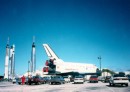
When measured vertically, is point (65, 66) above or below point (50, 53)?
below

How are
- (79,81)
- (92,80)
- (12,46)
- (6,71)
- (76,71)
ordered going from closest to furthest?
1. (79,81)
2. (92,80)
3. (76,71)
4. (6,71)
5. (12,46)

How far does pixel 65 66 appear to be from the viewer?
89562mm

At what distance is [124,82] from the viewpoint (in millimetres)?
25375

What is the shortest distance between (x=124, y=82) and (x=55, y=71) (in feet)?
218

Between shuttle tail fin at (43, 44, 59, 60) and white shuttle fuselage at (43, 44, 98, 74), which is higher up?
shuttle tail fin at (43, 44, 59, 60)

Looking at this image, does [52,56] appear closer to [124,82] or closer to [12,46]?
[12,46]

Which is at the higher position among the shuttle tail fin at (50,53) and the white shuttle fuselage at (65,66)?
the shuttle tail fin at (50,53)

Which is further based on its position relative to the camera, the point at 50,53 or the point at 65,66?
the point at 50,53

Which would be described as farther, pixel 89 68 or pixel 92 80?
pixel 89 68

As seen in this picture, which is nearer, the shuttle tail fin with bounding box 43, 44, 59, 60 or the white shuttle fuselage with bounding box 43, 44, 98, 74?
the white shuttle fuselage with bounding box 43, 44, 98, 74

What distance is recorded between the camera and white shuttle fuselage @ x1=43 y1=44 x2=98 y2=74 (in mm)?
88831

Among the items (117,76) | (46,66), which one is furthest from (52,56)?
(117,76)

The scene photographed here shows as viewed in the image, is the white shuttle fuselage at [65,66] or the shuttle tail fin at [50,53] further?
the shuttle tail fin at [50,53]

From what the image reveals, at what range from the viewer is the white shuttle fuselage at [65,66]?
88831mm
